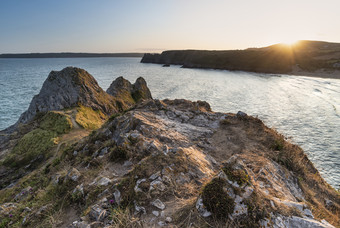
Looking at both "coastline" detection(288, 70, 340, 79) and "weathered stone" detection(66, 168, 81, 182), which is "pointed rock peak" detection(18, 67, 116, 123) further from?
"coastline" detection(288, 70, 340, 79)

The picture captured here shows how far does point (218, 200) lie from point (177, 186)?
6.44ft

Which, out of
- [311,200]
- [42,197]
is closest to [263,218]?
[311,200]

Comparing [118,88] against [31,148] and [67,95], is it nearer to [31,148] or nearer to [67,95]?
[67,95]

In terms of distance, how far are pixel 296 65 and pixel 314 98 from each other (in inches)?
3025

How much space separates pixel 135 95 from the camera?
42.3m

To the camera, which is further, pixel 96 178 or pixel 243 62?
pixel 243 62

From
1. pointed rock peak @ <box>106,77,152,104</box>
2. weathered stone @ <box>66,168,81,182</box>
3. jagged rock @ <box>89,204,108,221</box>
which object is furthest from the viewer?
pointed rock peak @ <box>106,77,152,104</box>

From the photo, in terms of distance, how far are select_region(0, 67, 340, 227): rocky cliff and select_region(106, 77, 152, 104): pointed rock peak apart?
24928 millimetres

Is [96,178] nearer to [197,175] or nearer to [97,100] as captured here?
[197,175]

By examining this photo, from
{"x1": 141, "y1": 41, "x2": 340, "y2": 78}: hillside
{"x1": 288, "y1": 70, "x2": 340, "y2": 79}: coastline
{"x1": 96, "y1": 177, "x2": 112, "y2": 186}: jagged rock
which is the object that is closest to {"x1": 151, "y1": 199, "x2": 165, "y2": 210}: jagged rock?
{"x1": 96, "y1": 177, "x2": 112, "y2": 186}: jagged rock

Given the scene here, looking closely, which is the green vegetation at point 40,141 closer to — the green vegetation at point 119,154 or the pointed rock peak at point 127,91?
the green vegetation at point 119,154

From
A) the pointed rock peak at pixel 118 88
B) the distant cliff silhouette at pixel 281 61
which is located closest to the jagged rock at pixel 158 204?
the pointed rock peak at pixel 118 88

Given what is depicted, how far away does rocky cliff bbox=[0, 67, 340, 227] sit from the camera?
4324 millimetres

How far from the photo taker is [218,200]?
432cm
